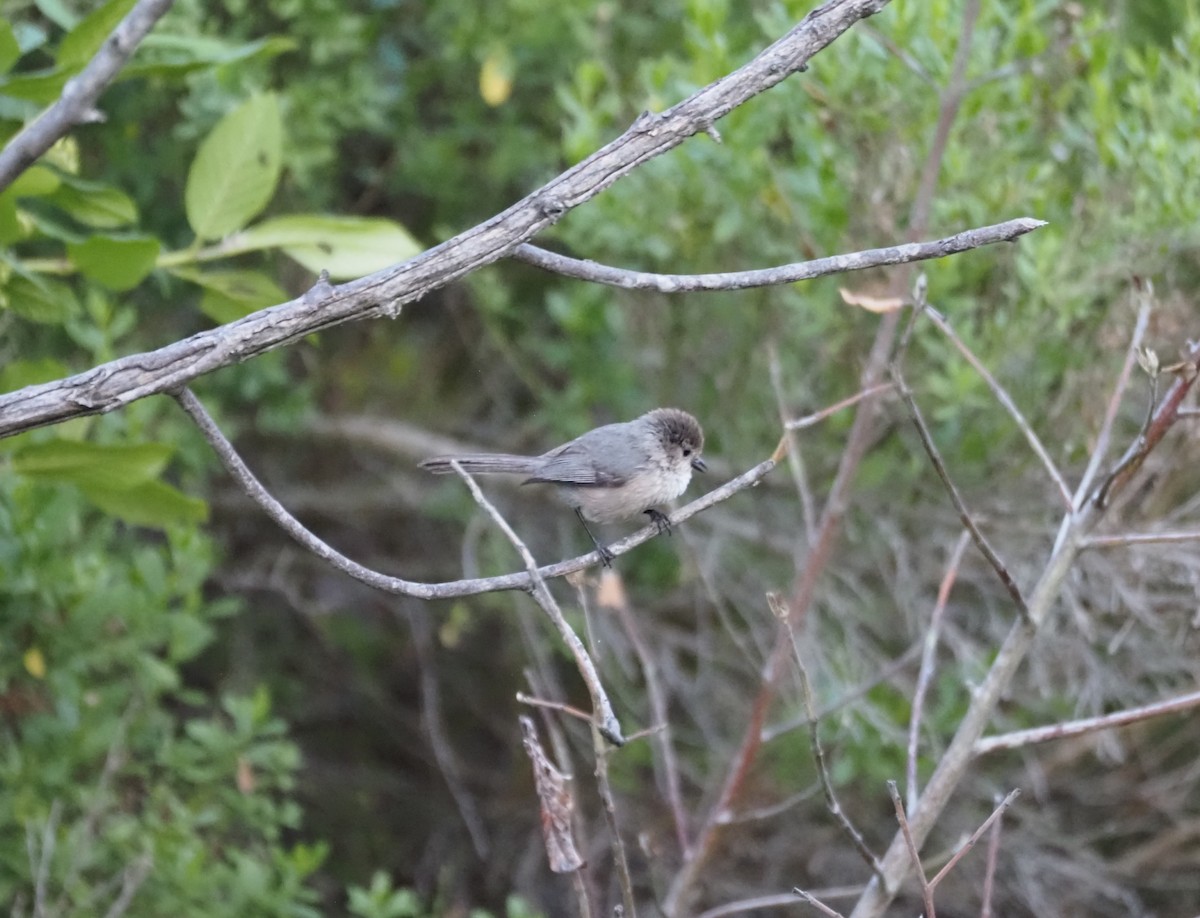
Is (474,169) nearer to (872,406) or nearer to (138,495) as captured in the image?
(872,406)

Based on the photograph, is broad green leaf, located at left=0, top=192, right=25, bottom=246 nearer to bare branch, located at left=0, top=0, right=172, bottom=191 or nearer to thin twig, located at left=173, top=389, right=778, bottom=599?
bare branch, located at left=0, top=0, right=172, bottom=191

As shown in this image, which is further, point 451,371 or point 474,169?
point 451,371

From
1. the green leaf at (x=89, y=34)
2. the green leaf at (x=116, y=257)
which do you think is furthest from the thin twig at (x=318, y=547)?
the green leaf at (x=89, y=34)

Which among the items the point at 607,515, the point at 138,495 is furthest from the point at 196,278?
the point at 607,515

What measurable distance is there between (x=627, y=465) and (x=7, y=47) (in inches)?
71.8

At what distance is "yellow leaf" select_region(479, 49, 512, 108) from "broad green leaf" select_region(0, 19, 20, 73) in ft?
7.57

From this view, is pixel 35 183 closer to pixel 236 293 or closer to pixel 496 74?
pixel 236 293

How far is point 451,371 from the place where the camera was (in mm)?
6359

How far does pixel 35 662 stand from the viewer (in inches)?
136

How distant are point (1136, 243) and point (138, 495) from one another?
2824mm

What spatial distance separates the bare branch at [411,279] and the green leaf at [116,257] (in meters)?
0.80

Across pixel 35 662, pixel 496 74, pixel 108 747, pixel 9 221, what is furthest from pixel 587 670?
pixel 496 74

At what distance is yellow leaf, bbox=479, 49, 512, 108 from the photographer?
485 centimetres

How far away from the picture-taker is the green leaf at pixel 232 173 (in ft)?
9.80
